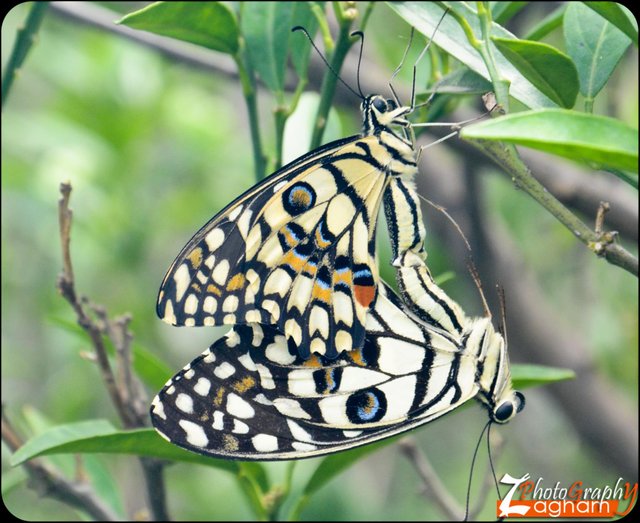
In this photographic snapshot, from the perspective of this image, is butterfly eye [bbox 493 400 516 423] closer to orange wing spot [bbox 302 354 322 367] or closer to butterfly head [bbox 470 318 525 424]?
butterfly head [bbox 470 318 525 424]

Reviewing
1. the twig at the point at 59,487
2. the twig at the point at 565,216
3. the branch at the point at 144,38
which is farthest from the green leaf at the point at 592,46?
the branch at the point at 144,38

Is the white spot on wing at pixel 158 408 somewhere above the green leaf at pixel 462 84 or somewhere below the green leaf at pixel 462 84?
below

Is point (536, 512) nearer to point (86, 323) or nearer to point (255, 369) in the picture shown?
point (255, 369)

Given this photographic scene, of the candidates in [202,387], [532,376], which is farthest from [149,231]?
[532,376]

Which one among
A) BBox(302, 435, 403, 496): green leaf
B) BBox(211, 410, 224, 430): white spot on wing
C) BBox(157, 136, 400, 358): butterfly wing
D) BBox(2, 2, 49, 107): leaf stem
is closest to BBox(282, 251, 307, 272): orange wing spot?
BBox(157, 136, 400, 358): butterfly wing

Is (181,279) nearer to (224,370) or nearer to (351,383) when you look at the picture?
(224,370)

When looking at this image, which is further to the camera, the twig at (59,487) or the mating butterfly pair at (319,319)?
the twig at (59,487)

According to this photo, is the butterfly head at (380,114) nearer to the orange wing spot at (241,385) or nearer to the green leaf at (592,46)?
the green leaf at (592,46)

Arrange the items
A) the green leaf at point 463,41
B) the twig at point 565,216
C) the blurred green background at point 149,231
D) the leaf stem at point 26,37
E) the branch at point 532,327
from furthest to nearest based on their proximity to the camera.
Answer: the blurred green background at point 149,231 < the branch at point 532,327 < the leaf stem at point 26,37 < the green leaf at point 463,41 < the twig at point 565,216
